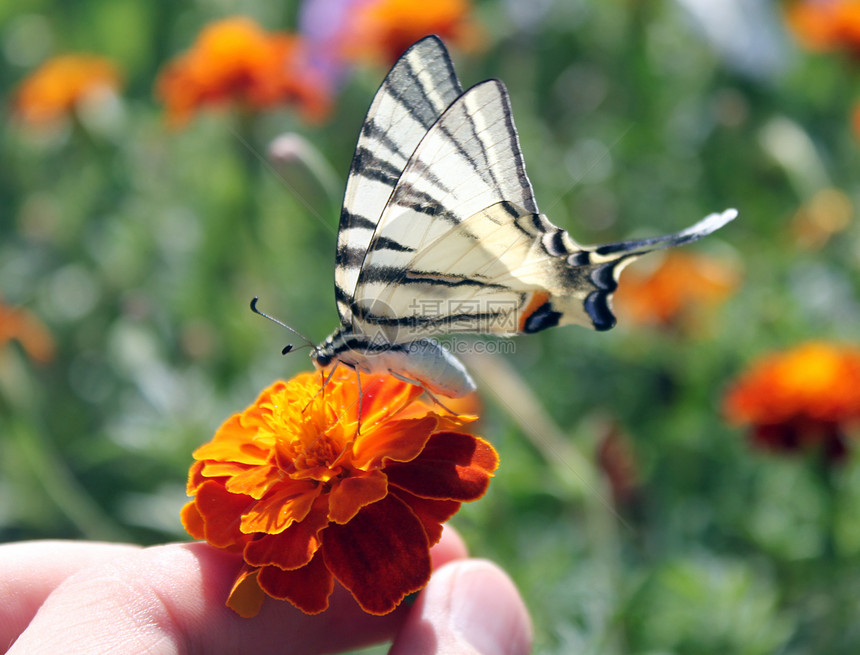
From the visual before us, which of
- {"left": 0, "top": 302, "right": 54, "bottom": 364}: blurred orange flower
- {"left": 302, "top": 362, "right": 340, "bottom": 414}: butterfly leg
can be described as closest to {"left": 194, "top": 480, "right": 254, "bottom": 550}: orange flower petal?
{"left": 302, "top": 362, "right": 340, "bottom": 414}: butterfly leg

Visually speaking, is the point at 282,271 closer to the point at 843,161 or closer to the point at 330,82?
the point at 330,82

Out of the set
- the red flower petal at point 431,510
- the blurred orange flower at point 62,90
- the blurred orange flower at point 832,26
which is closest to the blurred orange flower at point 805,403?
the red flower petal at point 431,510

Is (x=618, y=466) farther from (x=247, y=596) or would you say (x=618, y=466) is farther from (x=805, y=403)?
(x=247, y=596)

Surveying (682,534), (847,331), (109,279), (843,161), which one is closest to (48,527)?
(109,279)

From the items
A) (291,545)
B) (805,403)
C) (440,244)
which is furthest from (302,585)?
(805,403)

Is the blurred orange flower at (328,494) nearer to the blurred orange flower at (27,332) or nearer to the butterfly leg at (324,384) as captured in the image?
the butterfly leg at (324,384)

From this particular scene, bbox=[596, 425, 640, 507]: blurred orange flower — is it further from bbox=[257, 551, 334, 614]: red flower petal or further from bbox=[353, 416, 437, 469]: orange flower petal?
bbox=[257, 551, 334, 614]: red flower petal
